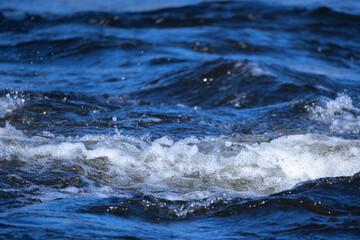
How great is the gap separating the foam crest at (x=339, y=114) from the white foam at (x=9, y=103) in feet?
9.43

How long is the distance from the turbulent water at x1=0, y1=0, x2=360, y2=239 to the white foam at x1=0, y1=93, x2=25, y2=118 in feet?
0.08

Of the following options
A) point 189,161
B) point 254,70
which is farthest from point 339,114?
point 189,161

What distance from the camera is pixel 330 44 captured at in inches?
379

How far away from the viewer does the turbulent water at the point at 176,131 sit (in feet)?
9.12

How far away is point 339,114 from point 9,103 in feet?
10.7

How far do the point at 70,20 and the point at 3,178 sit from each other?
7.80 m

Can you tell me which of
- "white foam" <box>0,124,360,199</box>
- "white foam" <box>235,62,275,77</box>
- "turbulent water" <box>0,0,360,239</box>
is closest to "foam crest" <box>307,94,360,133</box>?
"turbulent water" <box>0,0,360,239</box>

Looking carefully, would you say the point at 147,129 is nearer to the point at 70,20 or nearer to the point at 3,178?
the point at 3,178

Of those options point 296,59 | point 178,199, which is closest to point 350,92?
point 296,59

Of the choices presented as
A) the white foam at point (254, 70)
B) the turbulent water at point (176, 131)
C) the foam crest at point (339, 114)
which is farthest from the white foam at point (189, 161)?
the white foam at point (254, 70)

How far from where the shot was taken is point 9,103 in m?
5.20

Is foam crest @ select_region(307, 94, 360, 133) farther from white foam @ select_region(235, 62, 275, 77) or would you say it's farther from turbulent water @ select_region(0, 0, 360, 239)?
white foam @ select_region(235, 62, 275, 77)

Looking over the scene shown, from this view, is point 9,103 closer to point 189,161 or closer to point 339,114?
point 189,161

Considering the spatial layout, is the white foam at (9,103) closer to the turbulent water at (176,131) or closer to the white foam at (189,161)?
the turbulent water at (176,131)
